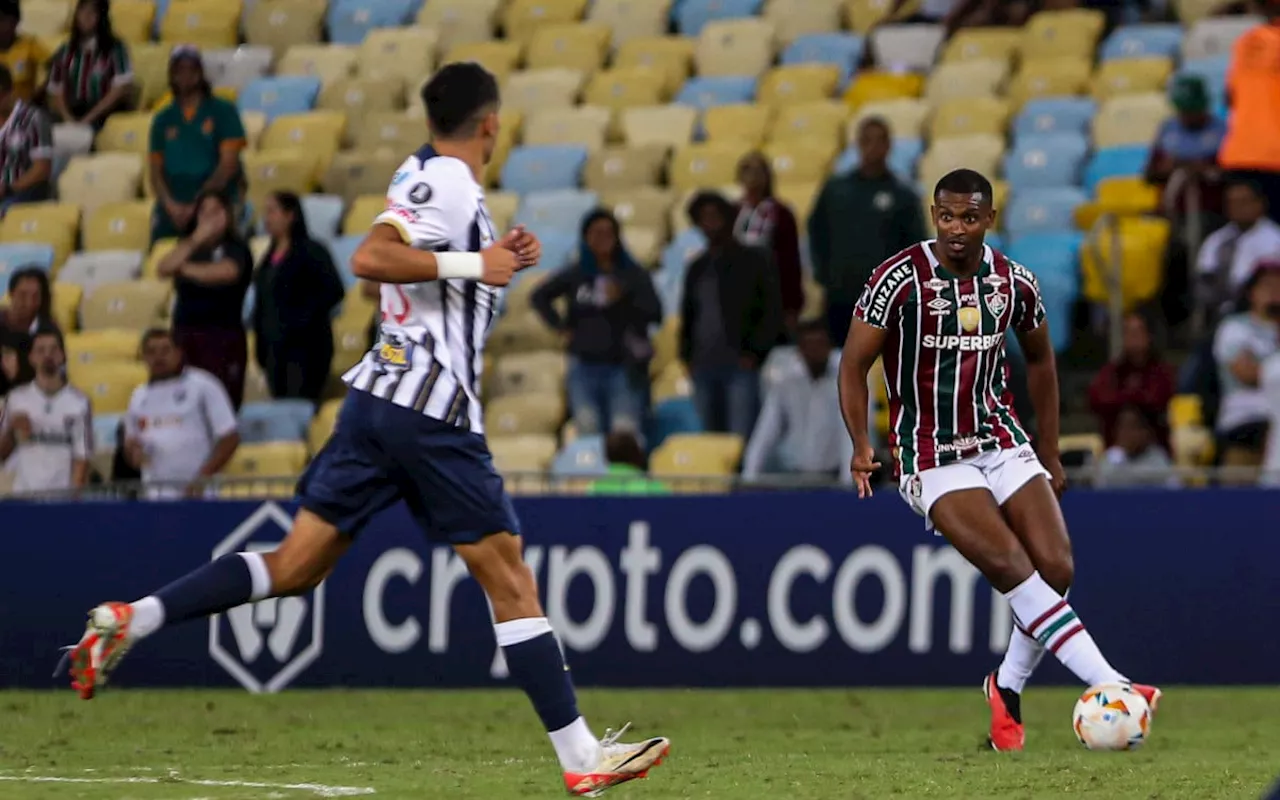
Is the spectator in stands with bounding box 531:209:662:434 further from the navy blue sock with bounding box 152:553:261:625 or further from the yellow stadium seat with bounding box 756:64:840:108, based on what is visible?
the navy blue sock with bounding box 152:553:261:625

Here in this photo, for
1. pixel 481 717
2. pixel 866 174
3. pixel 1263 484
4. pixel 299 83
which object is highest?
pixel 299 83

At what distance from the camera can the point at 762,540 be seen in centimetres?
1250

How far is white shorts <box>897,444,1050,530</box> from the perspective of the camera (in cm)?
916

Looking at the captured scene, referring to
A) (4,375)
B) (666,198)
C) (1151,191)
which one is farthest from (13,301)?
(1151,191)

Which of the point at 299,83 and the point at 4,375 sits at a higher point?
the point at 299,83

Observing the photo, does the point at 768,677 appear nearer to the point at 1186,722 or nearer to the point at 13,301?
the point at 1186,722

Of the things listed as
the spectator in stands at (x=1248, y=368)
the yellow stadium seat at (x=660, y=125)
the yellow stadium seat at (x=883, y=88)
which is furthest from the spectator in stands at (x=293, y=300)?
the spectator in stands at (x=1248, y=368)

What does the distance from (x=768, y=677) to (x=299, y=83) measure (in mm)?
9635

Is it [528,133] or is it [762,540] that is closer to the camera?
[762,540]

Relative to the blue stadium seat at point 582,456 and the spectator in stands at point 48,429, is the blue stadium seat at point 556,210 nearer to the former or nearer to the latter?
the blue stadium seat at point 582,456

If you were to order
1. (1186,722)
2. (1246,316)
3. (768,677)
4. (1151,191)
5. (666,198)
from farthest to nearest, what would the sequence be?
(666,198), (1151,191), (1246,316), (768,677), (1186,722)

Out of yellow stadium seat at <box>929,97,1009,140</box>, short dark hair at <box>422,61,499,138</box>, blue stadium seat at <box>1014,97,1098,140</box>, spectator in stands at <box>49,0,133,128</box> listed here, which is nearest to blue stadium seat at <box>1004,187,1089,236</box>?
blue stadium seat at <box>1014,97,1098,140</box>

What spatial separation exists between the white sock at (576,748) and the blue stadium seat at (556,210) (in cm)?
1049

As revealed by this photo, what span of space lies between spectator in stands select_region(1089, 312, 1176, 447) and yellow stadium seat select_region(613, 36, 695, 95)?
21.7 ft
